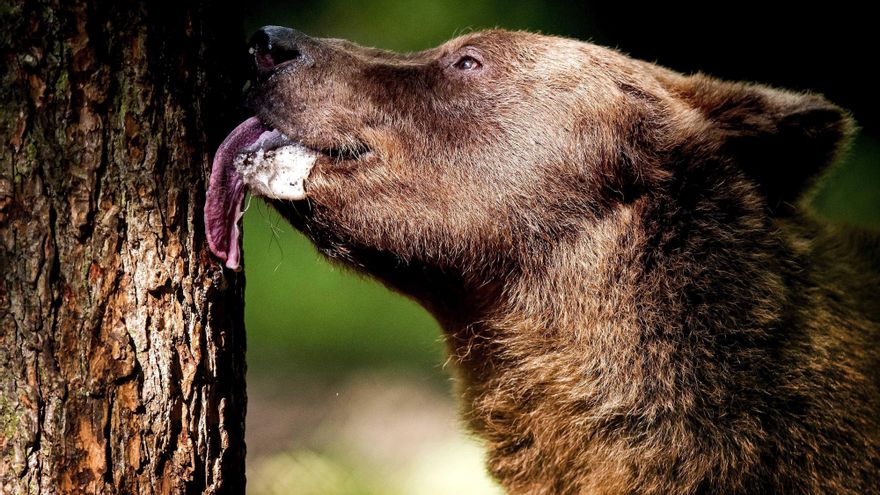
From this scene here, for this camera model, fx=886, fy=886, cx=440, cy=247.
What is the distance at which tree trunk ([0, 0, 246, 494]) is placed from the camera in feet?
6.90

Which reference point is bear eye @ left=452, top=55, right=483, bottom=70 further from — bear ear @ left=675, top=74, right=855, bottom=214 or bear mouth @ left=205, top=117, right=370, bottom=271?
bear ear @ left=675, top=74, right=855, bottom=214

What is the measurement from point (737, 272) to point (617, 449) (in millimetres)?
707

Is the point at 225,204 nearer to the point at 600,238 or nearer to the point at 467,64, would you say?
the point at 467,64

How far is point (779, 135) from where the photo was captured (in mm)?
2986

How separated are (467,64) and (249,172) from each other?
91cm

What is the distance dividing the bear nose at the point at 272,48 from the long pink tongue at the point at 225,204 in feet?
0.98

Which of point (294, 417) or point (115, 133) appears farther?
point (294, 417)

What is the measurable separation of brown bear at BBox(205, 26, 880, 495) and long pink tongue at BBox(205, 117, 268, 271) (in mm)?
99

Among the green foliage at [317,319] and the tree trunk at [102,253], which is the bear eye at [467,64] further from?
the green foliage at [317,319]

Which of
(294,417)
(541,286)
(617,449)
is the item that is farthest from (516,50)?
(294,417)

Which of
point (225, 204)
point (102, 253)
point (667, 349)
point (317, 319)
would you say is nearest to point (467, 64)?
point (225, 204)

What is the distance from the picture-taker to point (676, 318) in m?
2.90

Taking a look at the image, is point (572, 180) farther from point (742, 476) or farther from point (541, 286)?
point (742, 476)

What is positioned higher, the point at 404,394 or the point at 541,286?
the point at 541,286
